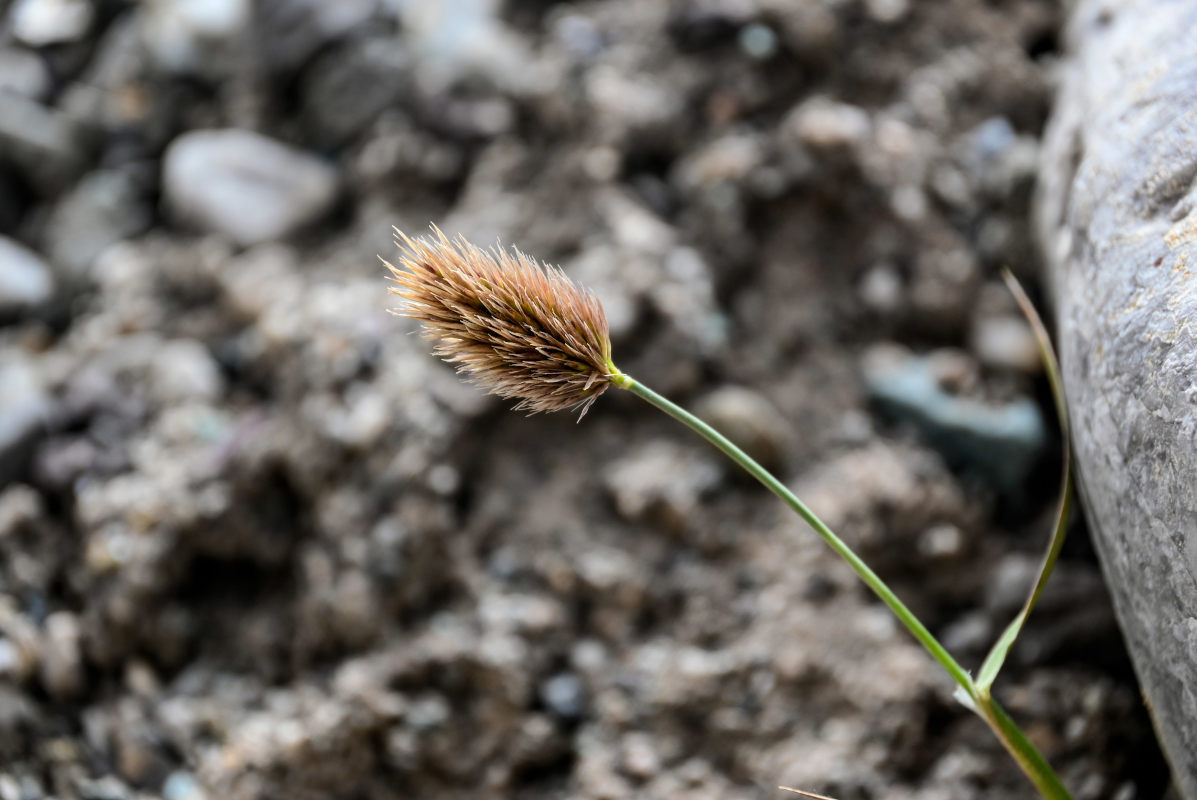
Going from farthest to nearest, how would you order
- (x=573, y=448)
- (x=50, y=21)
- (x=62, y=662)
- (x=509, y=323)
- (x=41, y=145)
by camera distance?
(x=50, y=21) < (x=41, y=145) < (x=573, y=448) < (x=62, y=662) < (x=509, y=323)

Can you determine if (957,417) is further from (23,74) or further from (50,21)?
(50,21)

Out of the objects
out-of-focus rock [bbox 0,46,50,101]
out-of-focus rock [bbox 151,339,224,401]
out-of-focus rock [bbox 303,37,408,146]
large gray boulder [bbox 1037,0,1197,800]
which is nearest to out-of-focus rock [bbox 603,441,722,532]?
large gray boulder [bbox 1037,0,1197,800]

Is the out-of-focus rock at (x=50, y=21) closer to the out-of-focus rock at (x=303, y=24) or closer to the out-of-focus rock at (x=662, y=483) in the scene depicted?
the out-of-focus rock at (x=303, y=24)

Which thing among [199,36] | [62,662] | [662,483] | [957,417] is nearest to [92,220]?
[199,36]

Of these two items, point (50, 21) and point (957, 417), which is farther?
point (50, 21)

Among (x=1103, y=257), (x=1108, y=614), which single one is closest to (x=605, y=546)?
(x=1108, y=614)

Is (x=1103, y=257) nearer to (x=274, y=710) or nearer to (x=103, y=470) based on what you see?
(x=274, y=710)
